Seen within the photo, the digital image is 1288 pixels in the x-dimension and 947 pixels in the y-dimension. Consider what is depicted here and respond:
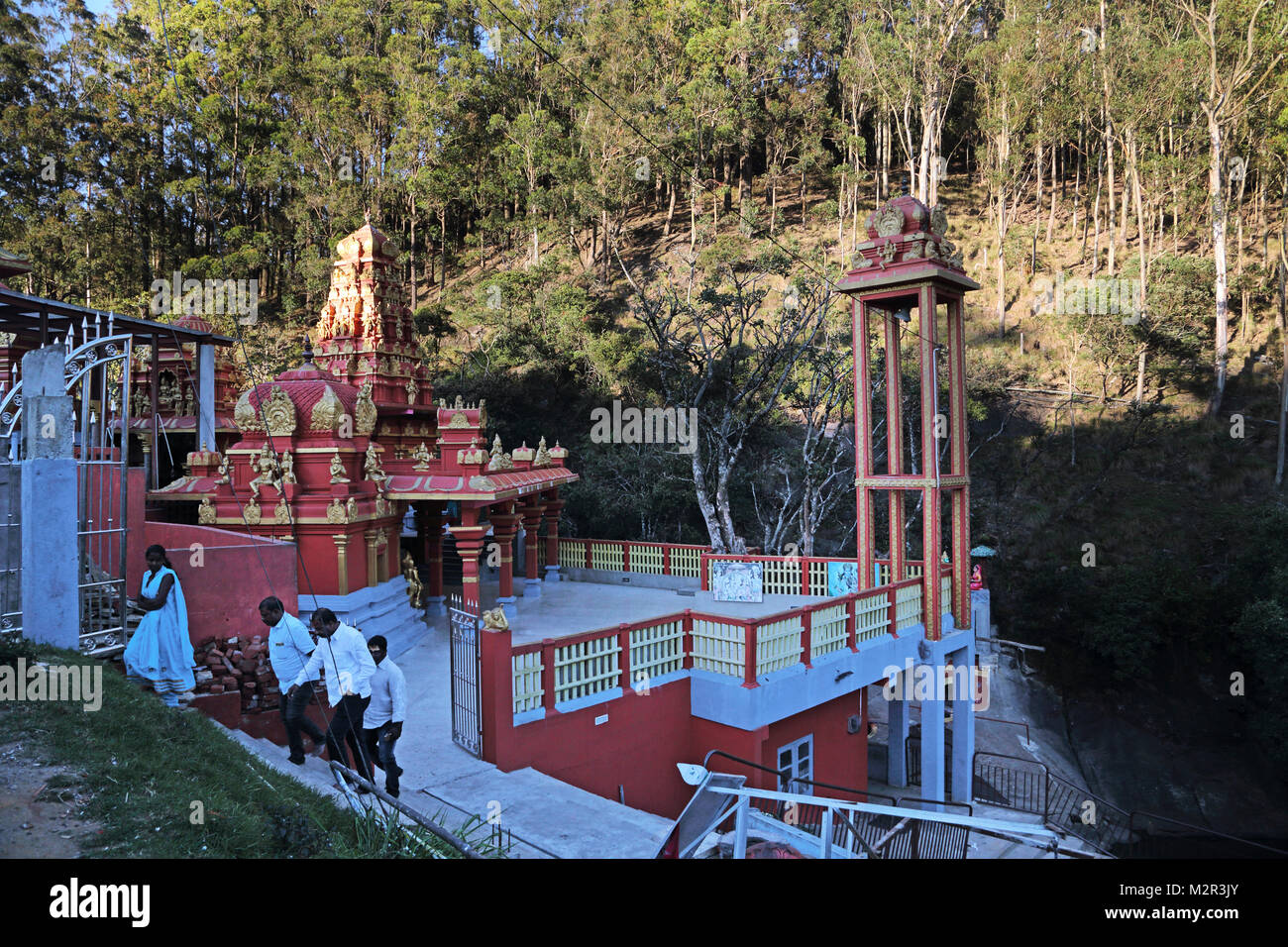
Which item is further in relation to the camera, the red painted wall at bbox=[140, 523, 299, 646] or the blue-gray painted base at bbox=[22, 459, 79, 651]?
the red painted wall at bbox=[140, 523, 299, 646]

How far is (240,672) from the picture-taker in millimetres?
8500

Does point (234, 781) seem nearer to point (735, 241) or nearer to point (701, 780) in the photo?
point (701, 780)

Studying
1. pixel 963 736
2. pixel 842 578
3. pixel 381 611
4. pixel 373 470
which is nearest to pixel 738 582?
pixel 842 578

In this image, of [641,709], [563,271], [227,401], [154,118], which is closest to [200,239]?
[154,118]

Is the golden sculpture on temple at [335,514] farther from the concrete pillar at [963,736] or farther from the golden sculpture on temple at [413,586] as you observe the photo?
the concrete pillar at [963,736]

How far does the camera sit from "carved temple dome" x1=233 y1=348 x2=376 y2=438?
1188 centimetres

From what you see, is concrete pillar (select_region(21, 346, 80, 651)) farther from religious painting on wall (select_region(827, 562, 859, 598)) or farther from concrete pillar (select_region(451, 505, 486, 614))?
religious painting on wall (select_region(827, 562, 859, 598))

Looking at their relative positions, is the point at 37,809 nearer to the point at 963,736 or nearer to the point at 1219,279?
the point at 963,736

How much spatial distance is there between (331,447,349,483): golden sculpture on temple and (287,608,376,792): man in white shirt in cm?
563

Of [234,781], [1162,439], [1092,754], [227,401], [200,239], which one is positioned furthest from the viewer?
[200,239]

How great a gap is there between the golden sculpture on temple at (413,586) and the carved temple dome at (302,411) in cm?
325

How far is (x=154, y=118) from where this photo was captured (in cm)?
3941

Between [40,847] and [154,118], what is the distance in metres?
45.8

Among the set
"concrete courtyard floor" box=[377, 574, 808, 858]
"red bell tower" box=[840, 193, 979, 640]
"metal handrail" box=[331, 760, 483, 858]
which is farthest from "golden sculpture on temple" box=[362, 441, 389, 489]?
"red bell tower" box=[840, 193, 979, 640]
